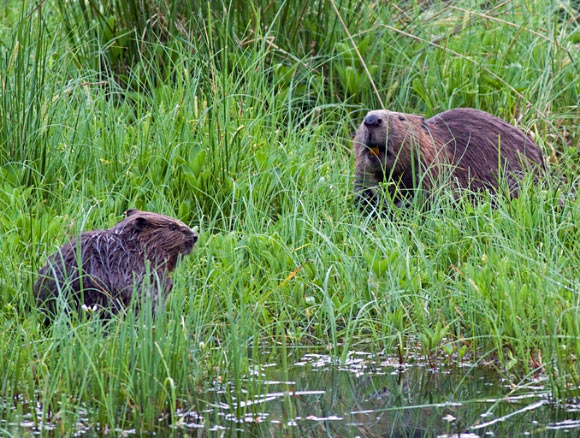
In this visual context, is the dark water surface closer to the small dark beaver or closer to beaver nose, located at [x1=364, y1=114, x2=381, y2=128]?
the small dark beaver

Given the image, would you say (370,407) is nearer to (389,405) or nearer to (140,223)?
(389,405)

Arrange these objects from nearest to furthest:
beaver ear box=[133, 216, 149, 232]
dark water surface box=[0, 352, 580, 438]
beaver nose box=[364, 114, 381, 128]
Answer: dark water surface box=[0, 352, 580, 438]
beaver ear box=[133, 216, 149, 232]
beaver nose box=[364, 114, 381, 128]

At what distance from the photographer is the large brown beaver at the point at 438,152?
208 inches

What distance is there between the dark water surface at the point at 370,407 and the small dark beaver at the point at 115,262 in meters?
0.52

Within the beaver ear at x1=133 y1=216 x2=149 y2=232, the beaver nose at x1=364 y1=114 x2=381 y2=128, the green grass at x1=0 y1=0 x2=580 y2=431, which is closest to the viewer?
the green grass at x1=0 y1=0 x2=580 y2=431

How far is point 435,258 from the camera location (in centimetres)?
435

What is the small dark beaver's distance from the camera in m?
3.76

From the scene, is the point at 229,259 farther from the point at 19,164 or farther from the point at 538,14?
the point at 538,14

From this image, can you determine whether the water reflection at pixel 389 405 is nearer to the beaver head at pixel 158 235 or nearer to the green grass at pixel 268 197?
the green grass at pixel 268 197

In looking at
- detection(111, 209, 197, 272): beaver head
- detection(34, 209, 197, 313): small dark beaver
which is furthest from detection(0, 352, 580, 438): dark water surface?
detection(111, 209, 197, 272): beaver head

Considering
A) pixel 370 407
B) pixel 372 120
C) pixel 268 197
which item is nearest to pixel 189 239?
pixel 268 197

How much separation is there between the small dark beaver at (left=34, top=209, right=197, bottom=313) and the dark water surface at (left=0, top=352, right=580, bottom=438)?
20.4 inches

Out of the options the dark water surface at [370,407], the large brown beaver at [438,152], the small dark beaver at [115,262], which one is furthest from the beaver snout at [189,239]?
the large brown beaver at [438,152]

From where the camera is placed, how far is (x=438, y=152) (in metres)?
5.43
